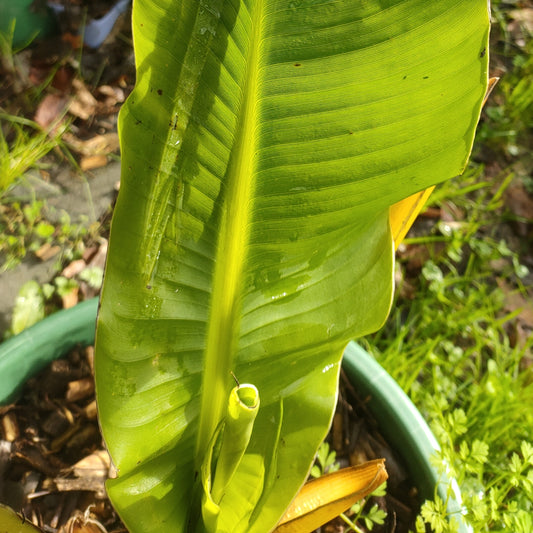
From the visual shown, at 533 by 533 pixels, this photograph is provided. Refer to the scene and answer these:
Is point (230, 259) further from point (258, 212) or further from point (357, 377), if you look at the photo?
point (357, 377)

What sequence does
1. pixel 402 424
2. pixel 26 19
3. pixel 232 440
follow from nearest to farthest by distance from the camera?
pixel 232 440, pixel 402 424, pixel 26 19

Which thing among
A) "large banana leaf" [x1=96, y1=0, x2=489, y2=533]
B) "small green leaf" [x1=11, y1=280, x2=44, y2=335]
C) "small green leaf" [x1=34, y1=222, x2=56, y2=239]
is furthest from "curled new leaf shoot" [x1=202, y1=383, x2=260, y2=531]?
"small green leaf" [x1=34, y1=222, x2=56, y2=239]

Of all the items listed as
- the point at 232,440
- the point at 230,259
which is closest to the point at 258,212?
the point at 230,259

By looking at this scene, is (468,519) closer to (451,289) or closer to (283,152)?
(283,152)

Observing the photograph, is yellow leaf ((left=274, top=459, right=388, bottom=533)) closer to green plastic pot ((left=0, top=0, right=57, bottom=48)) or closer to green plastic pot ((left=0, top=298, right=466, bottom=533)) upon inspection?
green plastic pot ((left=0, top=298, right=466, bottom=533))

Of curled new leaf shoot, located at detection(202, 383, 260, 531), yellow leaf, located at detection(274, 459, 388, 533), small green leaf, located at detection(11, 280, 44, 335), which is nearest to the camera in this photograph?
curled new leaf shoot, located at detection(202, 383, 260, 531)

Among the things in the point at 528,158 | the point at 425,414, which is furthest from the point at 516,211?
the point at 425,414

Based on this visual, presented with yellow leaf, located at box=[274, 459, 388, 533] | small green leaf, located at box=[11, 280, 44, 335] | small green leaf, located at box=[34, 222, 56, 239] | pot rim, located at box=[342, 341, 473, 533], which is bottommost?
pot rim, located at box=[342, 341, 473, 533]

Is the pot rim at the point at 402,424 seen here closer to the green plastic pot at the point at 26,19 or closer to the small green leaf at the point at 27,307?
the small green leaf at the point at 27,307
